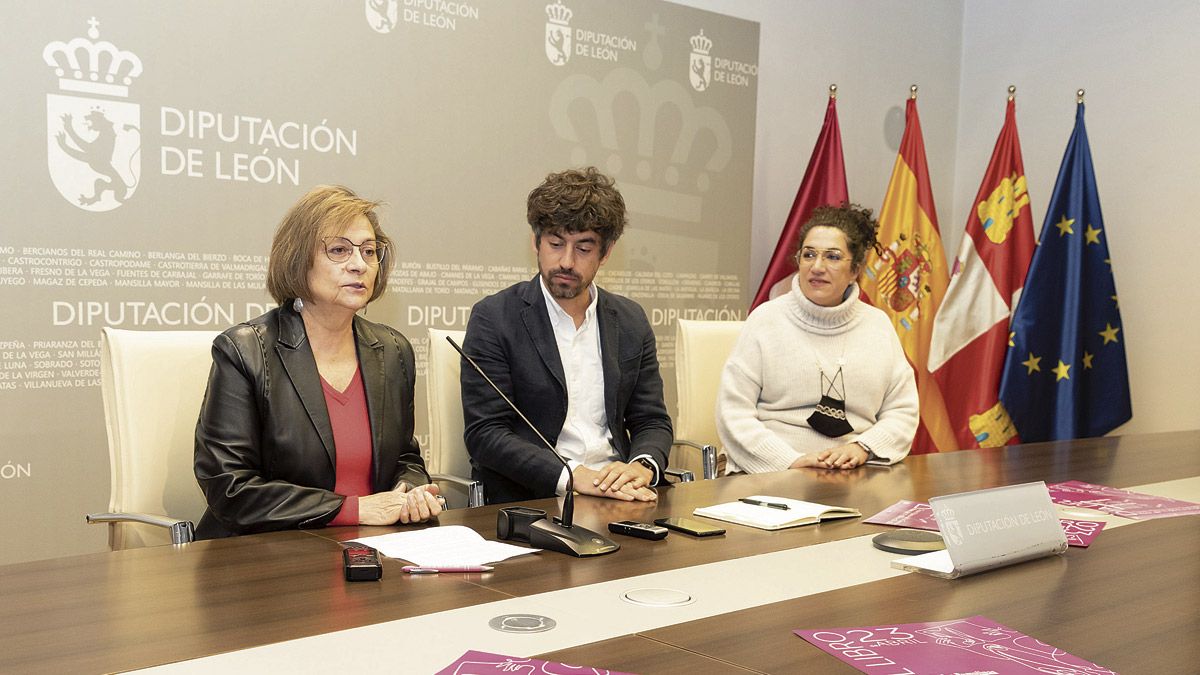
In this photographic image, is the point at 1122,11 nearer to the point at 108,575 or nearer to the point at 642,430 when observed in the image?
the point at 642,430

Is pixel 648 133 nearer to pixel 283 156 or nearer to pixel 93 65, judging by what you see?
pixel 283 156

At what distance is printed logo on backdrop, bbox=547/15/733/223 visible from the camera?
3.85 metres

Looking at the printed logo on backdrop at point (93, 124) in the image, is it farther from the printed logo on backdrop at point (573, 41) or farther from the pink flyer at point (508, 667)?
the pink flyer at point (508, 667)

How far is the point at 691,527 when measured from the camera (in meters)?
1.79

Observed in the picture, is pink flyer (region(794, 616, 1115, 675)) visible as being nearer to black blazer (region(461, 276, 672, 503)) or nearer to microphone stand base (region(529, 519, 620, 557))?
microphone stand base (region(529, 519, 620, 557))

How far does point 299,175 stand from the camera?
10.5 feet

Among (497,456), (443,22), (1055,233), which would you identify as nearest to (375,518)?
(497,456)

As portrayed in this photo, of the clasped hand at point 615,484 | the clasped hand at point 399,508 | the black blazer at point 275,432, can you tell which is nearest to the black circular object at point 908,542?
the clasped hand at point 615,484

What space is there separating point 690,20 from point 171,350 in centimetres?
266

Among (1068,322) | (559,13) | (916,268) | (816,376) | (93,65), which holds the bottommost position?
(816,376)

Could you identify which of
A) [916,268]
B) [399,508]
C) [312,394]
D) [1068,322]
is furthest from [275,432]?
[1068,322]

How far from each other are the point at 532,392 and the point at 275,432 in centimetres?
73

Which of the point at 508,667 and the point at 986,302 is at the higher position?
the point at 986,302

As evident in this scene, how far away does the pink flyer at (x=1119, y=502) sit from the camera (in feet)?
6.80
